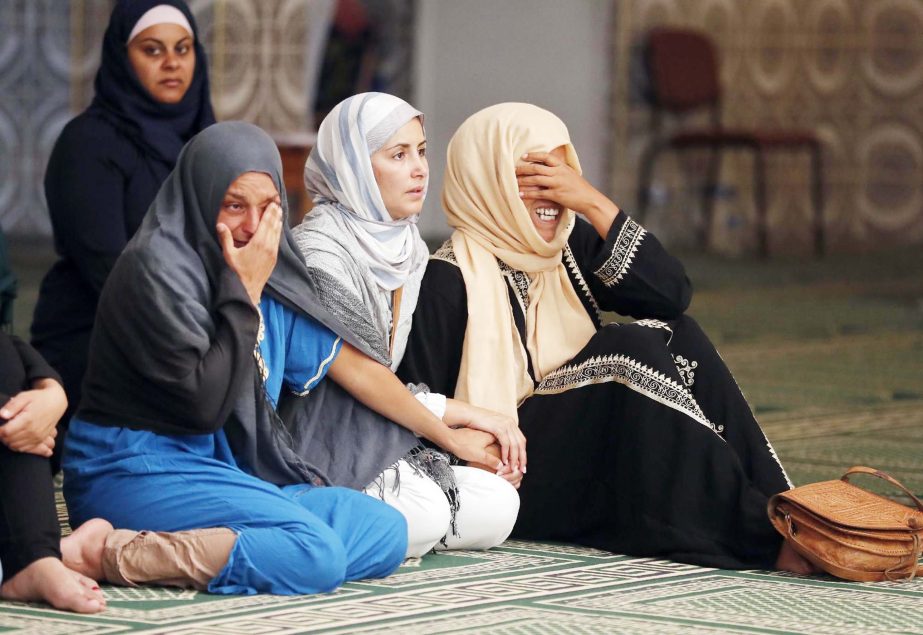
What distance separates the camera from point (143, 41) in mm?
3566

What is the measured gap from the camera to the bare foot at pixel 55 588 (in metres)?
2.19

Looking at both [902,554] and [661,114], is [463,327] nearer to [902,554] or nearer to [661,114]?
[902,554]

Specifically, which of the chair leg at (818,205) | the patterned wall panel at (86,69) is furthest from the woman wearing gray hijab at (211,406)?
the chair leg at (818,205)

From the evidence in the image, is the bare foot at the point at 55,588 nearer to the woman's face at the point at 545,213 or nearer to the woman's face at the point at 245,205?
the woman's face at the point at 245,205

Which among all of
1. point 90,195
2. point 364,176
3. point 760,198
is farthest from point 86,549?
point 760,198

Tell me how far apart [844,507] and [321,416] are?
844mm

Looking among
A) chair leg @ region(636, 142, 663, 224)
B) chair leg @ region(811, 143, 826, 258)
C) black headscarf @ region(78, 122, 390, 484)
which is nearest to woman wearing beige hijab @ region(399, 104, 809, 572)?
black headscarf @ region(78, 122, 390, 484)

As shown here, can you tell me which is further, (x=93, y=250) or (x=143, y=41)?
(x=143, y=41)

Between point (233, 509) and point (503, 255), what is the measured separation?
2.69 ft

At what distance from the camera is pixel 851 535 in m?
2.54

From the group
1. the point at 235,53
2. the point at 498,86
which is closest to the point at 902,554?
the point at 235,53

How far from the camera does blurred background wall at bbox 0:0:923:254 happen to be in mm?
7934

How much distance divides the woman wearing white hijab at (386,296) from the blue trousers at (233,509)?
15cm

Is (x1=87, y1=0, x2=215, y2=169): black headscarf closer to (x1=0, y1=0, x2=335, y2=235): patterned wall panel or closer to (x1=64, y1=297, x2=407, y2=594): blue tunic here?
(x1=64, y1=297, x2=407, y2=594): blue tunic
